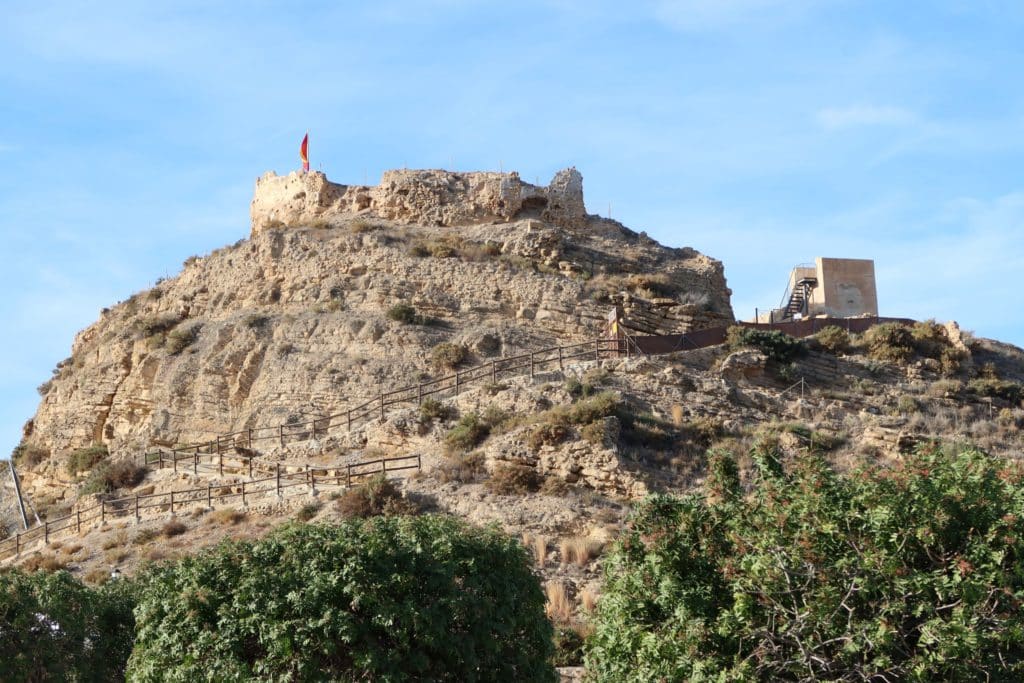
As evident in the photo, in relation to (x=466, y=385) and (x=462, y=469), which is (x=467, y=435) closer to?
(x=462, y=469)

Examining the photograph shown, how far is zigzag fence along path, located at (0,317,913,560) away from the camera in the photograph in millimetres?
32625

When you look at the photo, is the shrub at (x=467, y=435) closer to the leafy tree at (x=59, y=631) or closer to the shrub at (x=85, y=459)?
the leafy tree at (x=59, y=631)

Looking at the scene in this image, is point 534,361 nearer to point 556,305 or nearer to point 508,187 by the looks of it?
point 556,305

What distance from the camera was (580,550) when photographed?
2759cm

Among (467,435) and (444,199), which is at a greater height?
(444,199)

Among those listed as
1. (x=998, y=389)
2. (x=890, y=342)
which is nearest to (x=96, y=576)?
(x=890, y=342)

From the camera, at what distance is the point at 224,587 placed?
18.6 metres

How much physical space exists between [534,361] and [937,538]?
20.9 meters

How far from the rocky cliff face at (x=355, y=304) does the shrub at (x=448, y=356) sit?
9.6 inches

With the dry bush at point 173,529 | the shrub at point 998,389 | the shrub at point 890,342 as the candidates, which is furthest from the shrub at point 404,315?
the shrub at point 998,389

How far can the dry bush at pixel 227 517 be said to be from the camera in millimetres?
30859

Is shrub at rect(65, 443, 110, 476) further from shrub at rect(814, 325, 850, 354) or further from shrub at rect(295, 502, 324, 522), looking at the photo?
shrub at rect(814, 325, 850, 354)

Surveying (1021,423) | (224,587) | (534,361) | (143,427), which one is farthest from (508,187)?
(224,587)

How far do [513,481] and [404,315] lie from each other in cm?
1080
